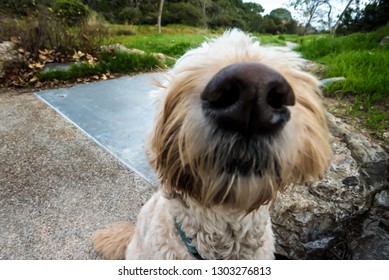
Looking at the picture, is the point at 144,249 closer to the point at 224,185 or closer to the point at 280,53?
the point at 224,185

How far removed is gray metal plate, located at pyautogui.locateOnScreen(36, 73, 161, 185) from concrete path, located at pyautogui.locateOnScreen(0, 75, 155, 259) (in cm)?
9

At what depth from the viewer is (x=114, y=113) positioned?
460 centimetres

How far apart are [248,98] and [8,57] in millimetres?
6649

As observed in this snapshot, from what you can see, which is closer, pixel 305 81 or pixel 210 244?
pixel 305 81

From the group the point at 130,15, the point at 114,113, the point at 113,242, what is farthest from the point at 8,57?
the point at 130,15

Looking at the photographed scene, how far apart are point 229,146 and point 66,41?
7.25 meters

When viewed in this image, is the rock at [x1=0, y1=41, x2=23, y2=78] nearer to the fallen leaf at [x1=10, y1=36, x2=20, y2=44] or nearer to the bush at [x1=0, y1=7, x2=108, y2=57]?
the fallen leaf at [x1=10, y1=36, x2=20, y2=44]

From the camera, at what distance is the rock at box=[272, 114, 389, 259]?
2.24 m

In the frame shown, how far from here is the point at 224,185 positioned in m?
0.97

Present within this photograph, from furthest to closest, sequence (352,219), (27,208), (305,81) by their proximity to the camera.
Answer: (27,208), (352,219), (305,81)

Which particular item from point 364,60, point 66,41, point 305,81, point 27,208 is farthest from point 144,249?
point 66,41

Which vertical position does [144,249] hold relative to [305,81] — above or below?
below

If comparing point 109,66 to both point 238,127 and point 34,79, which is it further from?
point 238,127

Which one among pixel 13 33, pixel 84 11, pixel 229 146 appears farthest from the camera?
pixel 84 11
